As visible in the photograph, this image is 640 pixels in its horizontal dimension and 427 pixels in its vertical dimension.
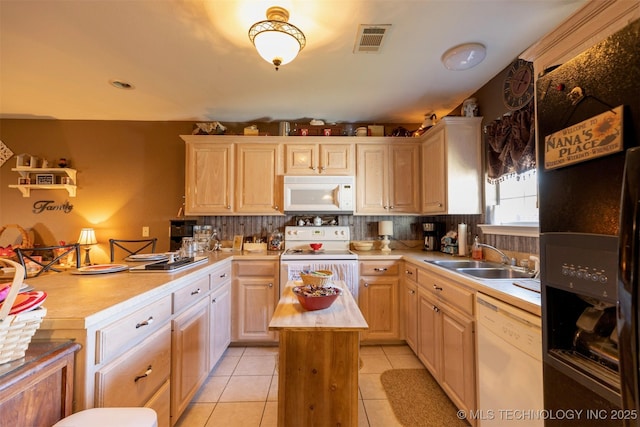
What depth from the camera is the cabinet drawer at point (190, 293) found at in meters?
1.54

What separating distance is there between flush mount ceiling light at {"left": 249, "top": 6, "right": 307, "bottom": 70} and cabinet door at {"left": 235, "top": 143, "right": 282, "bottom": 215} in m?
1.42

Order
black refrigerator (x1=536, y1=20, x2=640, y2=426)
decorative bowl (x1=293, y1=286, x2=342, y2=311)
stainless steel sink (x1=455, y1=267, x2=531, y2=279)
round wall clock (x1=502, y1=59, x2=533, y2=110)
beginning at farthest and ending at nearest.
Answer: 1. round wall clock (x1=502, y1=59, x2=533, y2=110)
2. stainless steel sink (x1=455, y1=267, x2=531, y2=279)
3. decorative bowl (x1=293, y1=286, x2=342, y2=311)
4. black refrigerator (x1=536, y1=20, x2=640, y2=426)

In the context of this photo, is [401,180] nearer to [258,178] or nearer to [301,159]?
[301,159]

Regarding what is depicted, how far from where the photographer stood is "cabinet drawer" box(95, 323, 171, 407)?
0.99 meters

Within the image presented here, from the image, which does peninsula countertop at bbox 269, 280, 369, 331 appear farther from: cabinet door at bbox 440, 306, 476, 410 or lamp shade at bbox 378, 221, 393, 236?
lamp shade at bbox 378, 221, 393, 236

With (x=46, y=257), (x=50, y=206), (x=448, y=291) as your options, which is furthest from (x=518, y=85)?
(x=46, y=257)

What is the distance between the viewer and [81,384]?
3.00 feet

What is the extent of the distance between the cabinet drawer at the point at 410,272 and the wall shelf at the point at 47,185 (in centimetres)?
401

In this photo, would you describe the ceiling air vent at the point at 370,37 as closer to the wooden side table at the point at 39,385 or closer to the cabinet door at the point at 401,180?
the cabinet door at the point at 401,180

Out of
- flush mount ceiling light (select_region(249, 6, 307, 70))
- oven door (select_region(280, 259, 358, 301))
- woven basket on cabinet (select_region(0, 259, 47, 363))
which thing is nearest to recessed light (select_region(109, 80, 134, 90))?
flush mount ceiling light (select_region(249, 6, 307, 70))

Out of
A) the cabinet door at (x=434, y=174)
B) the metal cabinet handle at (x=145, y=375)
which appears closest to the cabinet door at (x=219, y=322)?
the metal cabinet handle at (x=145, y=375)

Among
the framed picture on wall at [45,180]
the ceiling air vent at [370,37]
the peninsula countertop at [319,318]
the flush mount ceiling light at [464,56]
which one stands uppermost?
the ceiling air vent at [370,37]

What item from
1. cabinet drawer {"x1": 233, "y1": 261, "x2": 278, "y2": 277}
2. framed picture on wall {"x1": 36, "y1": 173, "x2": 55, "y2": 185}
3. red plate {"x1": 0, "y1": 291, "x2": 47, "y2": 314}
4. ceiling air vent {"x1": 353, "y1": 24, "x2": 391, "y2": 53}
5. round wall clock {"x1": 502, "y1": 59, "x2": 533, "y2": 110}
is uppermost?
ceiling air vent {"x1": 353, "y1": 24, "x2": 391, "y2": 53}

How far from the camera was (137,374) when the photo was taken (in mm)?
1175
